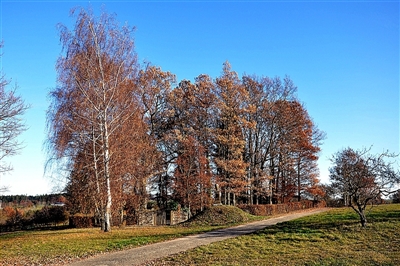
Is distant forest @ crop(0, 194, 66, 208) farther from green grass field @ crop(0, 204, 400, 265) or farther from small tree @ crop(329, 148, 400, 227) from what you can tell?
small tree @ crop(329, 148, 400, 227)

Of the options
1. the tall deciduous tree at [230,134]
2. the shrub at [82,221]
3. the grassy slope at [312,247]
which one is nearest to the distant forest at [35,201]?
the shrub at [82,221]

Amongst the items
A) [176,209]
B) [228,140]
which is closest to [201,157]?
[228,140]

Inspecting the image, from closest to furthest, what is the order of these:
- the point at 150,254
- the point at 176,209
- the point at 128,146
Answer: the point at 150,254 → the point at 128,146 → the point at 176,209

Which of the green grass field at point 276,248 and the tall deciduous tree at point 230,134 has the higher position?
the tall deciduous tree at point 230,134

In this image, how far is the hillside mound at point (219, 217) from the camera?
21663mm

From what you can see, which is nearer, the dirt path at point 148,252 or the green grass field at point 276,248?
the green grass field at point 276,248

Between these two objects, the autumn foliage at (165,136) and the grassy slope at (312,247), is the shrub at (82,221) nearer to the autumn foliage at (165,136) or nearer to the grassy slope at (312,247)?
the autumn foliage at (165,136)

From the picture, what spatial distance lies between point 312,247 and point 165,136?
20.3m

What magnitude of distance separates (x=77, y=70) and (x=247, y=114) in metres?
18.6

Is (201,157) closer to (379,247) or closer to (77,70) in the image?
(77,70)

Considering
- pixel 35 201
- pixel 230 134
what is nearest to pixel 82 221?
pixel 230 134

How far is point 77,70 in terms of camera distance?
61.4 ft

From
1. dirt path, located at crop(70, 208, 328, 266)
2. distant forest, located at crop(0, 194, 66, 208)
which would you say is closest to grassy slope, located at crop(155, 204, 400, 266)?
dirt path, located at crop(70, 208, 328, 266)

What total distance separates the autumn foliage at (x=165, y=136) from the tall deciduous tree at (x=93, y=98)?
6cm
